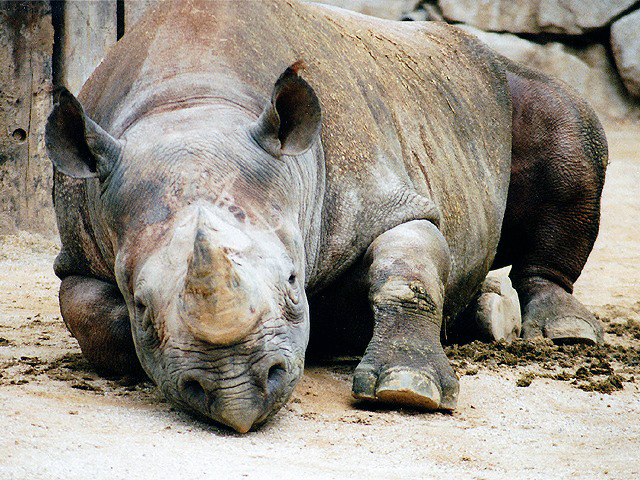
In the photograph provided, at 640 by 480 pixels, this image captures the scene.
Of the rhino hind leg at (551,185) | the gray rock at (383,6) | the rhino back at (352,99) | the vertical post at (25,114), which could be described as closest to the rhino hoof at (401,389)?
the rhino back at (352,99)

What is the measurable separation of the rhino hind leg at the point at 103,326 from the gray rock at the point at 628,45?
334 inches

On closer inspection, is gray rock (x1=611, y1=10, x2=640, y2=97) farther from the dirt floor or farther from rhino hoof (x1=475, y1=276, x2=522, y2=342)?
the dirt floor

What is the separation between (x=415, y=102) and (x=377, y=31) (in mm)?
486

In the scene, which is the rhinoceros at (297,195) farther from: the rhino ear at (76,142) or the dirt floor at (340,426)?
the dirt floor at (340,426)

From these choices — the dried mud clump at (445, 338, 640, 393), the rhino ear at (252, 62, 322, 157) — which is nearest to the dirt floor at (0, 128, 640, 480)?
the dried mud clump at (445, 338, 640, 393)

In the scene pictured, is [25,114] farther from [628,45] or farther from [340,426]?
[628,45]

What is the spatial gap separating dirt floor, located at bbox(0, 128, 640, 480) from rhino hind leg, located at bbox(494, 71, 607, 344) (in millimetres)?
917

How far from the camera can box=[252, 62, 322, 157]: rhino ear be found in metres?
3.83

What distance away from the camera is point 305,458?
10.6 feet

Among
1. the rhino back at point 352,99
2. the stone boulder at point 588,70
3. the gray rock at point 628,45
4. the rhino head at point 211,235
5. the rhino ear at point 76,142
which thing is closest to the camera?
the rhino head at point 211,235

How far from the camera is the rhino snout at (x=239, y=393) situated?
336 cm

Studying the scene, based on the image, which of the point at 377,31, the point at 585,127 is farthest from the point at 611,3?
the point at 377,31

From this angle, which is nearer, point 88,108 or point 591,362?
point 88,108

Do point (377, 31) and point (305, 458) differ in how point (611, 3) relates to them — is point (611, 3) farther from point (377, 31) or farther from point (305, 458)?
point (305, 458)
